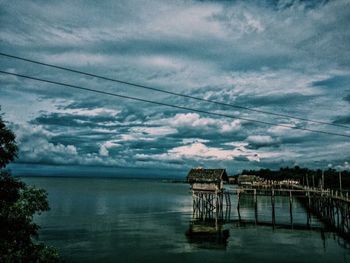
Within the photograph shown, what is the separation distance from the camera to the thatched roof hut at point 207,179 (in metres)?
44.5

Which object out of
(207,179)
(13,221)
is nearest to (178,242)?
(207,179)

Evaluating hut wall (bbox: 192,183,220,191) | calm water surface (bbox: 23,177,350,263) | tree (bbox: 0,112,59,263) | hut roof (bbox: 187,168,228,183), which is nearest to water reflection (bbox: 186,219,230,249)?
calm water surface (bbox: 23,177,350,263)

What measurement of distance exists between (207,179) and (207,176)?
0.40 meters

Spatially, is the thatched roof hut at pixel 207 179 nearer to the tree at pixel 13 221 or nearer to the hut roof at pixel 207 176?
the hut roof at pixel 207 176

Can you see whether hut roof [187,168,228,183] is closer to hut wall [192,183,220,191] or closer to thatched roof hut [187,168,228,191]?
thatched roof hut [187,168,228,191]

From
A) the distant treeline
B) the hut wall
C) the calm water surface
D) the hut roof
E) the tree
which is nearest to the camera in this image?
the tree

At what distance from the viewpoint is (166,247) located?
28953 millimetres

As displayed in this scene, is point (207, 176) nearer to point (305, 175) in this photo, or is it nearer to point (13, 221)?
point (13, 221)

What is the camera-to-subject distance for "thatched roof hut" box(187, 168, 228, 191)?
44500 mm

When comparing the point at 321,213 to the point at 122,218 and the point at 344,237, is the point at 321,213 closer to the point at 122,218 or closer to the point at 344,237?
the point at 344,237

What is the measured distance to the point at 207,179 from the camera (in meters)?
44.9

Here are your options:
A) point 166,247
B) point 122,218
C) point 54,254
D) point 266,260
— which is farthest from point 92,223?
point 54,254

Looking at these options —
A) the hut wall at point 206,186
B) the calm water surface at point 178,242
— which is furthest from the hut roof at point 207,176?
the calm water surface at point 178,242

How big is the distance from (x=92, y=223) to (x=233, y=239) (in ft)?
58.6
